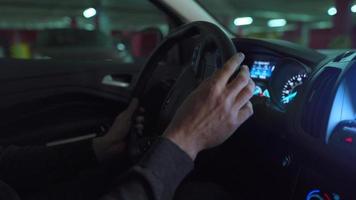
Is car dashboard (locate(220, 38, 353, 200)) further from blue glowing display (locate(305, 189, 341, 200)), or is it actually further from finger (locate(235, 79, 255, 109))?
finger (locate(235, 79, 255, 109))

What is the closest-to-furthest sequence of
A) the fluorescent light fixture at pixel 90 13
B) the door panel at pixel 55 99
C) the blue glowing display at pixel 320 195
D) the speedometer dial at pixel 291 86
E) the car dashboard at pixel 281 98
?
the blue glowing display at pixel 320 195 → the car dashboard at pixel 281 98 → the speedometer dial at pixel 291 86 → the door panel at pixel 55 99 → the fluorescent light fixture at pixel 90 13

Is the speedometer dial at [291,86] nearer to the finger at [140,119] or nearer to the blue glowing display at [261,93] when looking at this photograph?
the blue glowing display at [261,93]

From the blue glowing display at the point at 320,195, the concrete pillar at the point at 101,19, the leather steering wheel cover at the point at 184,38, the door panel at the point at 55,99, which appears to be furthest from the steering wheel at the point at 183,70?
the concrete pillar at the point at 101,19

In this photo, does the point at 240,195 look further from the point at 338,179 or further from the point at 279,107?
the point at 338,179

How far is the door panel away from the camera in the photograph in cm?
232

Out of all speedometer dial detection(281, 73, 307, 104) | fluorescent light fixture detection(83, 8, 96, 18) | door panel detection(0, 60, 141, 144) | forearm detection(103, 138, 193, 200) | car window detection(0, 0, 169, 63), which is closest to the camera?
forearm detection(103, 138, 193, 200)

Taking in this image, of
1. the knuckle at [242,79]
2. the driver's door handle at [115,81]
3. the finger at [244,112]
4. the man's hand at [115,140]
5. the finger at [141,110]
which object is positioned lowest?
the driver's door handle at [115,81]

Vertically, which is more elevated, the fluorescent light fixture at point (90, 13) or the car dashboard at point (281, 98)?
the car dashboard at point (281, 98)

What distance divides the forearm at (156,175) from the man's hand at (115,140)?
0.57 m

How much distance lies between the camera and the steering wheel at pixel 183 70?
1.27 m

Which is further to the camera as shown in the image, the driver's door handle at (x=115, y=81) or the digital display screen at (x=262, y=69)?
the driver's door handle at (x=115, y=81)

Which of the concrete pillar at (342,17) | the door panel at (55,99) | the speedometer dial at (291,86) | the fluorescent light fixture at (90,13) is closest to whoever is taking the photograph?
the speedometer dial at (291,86)

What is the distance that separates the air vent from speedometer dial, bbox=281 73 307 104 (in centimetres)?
21

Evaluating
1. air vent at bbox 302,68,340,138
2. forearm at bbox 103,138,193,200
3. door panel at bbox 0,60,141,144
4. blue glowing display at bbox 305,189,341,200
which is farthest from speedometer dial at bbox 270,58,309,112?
door panel at bbox 0,60,141,144
